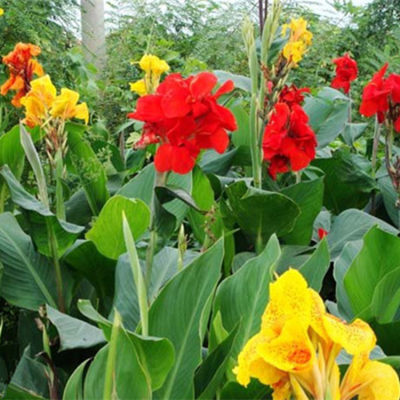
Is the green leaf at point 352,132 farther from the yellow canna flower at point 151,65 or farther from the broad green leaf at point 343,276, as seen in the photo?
the broad green leaf at point 343,276

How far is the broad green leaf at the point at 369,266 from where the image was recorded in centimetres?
154

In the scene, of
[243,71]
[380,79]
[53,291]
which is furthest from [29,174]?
[243,71]

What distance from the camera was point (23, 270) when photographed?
171 centimetres

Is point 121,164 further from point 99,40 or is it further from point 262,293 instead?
point 99,40

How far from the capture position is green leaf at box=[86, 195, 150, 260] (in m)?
1.66

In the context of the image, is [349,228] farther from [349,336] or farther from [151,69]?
[349,336]

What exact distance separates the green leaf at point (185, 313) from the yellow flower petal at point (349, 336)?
52cm

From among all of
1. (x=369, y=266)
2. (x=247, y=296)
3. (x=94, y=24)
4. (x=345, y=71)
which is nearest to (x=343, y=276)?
(x=369, y=266)

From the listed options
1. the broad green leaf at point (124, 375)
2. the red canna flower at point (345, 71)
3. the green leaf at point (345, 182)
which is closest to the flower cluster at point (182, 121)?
the broad green leaf at point (124, 375)

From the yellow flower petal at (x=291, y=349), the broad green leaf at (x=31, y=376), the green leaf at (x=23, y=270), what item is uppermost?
the yellow flower petal at (x=291, y=349)

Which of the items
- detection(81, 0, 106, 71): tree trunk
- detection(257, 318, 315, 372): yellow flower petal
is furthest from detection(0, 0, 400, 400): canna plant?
detection(81, 0, 106, 71): tree trunk

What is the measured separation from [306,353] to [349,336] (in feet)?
0.16

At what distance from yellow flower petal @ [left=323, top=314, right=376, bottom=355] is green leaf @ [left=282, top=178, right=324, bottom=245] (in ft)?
4.11

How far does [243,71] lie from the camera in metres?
5.55
